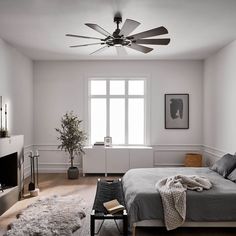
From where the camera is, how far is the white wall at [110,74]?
6.99 meters

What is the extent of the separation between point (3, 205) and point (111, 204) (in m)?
1.86

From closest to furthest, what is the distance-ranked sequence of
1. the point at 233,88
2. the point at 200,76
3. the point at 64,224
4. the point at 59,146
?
1. the point at 64,224
2. the point at 233,88
3. the point at 59,146
4. the point at 200,76

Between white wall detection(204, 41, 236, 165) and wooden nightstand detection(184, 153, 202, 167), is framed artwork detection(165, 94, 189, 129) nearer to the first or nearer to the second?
white wall detection(204, 41, 236, 165)

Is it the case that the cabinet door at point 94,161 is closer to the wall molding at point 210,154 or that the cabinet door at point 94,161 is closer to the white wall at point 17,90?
the white wall at point 17,90

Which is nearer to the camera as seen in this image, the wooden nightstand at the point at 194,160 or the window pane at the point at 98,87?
the wooden nightstand at the point at 194,160

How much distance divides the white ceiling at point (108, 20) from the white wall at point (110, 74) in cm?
111

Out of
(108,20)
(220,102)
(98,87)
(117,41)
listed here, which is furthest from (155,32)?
(98,87)

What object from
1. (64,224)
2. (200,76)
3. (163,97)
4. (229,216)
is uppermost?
(200,76)

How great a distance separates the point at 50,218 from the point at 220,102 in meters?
4.17

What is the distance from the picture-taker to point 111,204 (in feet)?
10.6

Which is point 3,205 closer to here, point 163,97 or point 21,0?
point 21,0

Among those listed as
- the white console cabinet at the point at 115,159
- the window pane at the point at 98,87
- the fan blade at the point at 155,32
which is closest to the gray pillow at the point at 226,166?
the fan blade at the point at 155,32

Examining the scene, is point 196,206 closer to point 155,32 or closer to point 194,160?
point 155,32

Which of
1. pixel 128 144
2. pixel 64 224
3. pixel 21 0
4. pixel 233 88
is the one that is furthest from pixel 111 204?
pixel 128 144
